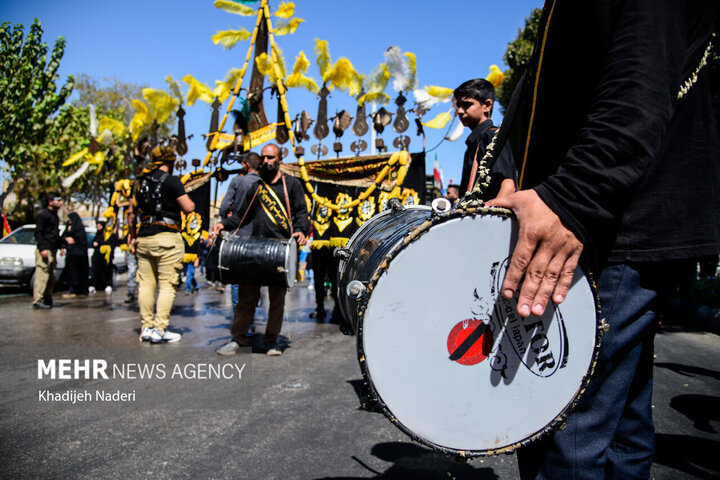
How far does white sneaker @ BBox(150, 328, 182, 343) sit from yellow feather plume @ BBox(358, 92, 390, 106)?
14.1 feet

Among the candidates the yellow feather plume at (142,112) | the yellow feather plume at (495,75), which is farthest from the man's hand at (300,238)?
the yellow feather plume at (142,112)

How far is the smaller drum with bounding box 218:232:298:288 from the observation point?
4.42m

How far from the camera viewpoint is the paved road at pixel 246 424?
95.1 inches

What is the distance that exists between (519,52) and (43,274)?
15.2m

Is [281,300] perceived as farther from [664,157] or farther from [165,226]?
[664,157]

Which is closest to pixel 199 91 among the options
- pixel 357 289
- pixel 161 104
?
pixel 161 104

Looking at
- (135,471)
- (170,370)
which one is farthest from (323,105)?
(135,471)

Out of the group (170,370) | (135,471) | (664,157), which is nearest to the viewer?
(664,157)

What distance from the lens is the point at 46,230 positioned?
27.9ft

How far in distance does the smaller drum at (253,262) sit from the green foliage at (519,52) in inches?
533

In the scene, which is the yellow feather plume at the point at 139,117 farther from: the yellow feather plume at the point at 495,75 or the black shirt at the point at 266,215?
the yellow feather plume at the point at 495,75

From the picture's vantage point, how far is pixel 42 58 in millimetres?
17094

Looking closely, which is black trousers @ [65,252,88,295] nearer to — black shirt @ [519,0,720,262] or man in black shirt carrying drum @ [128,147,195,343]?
man in black shirt carrying drum @ [128,147,195,343]

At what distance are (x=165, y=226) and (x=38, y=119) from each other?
1604 centimetres
